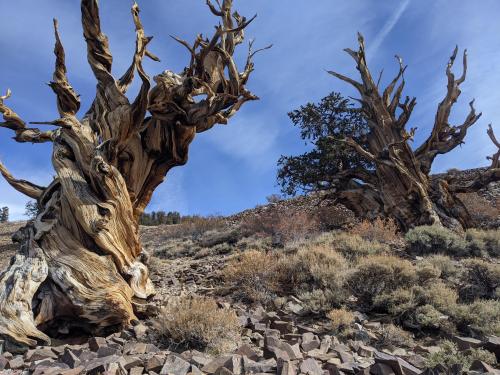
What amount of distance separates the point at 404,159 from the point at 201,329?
34.2 feet

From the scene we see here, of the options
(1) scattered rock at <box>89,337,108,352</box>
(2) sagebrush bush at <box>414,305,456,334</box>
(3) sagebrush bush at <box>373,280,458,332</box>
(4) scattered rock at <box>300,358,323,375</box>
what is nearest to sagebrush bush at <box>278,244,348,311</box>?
(3) sagebrush bush at <box>373,280,458,332</box>

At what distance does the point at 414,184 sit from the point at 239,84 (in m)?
6.98

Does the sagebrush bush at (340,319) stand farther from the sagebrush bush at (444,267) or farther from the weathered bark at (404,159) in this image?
the weathered bark at (404,159)

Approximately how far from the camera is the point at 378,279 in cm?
654

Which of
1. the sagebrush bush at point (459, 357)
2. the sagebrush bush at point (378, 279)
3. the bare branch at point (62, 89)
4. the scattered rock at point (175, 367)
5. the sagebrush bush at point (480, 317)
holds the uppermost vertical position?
the bare branch at point (62, 89)

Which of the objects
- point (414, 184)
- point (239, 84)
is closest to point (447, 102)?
point (414, 184)

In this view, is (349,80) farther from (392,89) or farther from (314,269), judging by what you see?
(314,269)

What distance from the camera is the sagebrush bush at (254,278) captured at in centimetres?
666

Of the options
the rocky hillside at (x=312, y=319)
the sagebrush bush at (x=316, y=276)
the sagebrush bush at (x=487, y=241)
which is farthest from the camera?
the sagebrush bush at (x=487, y=241)

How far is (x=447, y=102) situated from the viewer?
13641 millimetres

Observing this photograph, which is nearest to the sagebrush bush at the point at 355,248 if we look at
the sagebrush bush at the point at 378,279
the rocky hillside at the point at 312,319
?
the rocky hillside at the point at 312,319

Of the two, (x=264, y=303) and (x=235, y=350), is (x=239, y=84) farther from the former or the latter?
(x=235, y=350)

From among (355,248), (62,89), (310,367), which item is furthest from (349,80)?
(310,367)

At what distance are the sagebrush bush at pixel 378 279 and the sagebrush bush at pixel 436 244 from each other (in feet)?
9.09
